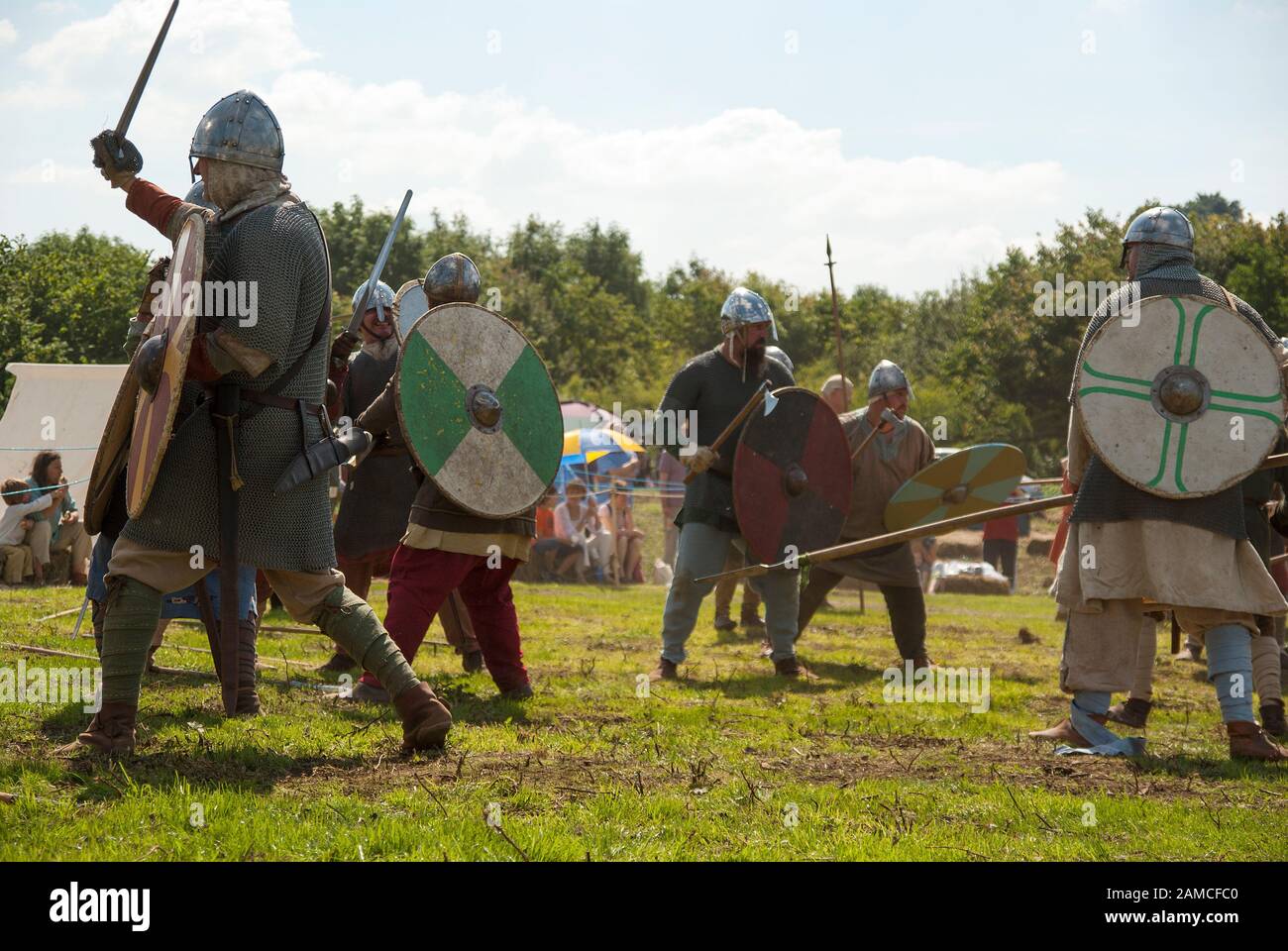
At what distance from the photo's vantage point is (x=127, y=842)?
3.00 meters

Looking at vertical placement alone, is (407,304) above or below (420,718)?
above

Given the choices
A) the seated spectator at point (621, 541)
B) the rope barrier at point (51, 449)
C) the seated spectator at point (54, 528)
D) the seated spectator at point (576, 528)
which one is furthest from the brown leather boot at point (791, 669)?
the seated spectator at point (621, 541)

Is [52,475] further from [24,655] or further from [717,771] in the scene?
[717,771]

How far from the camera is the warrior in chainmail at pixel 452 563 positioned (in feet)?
17.3

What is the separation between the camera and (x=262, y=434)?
4086 mm

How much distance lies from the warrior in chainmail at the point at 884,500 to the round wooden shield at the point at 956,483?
0.66 feet

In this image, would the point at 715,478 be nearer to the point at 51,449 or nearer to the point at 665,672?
the point at 665,672

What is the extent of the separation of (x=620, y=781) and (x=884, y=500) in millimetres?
4284

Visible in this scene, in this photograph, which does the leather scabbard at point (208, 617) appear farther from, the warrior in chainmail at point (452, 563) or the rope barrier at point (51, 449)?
the rope barrier at point (51, 449)

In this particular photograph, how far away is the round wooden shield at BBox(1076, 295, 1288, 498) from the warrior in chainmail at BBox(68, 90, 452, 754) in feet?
8.29

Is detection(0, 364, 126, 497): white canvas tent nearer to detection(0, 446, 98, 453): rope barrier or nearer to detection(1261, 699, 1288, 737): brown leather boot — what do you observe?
detection(0, 446, 98, 453): rope barrier

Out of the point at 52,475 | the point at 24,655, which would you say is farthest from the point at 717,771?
the point at 52,475

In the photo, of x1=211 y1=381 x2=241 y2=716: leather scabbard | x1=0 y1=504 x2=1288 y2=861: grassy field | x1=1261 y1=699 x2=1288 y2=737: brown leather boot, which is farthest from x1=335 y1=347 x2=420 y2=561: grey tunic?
x1=1261 y1=699 x2=1288 y2=737: brown leather boot

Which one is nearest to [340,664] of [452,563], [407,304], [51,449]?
[452,563]
